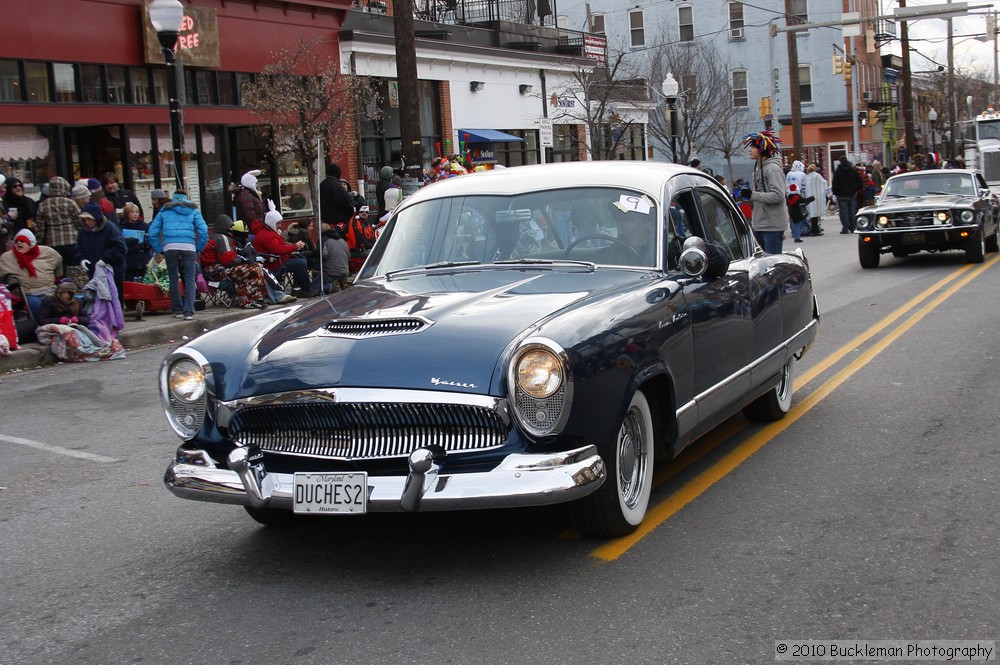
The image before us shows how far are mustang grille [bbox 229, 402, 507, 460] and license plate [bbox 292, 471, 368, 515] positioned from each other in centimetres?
13

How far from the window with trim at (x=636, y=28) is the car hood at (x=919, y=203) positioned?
43.4m

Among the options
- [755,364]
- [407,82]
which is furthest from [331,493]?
[407,82]

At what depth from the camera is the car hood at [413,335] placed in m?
4.65

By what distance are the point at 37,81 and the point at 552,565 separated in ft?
58.8

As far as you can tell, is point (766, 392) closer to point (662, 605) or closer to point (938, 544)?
point (938, 544)

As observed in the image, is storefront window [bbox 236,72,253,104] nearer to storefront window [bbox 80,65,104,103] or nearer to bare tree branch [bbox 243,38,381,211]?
bare tree branch [bbox 243,38,381,211]

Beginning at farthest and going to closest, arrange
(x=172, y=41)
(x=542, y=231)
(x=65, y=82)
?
(x=65, y=82) < (x=172, y=41) < (x=542, y=231)

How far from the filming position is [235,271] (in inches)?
643

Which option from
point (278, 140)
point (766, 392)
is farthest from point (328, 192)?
point (766, 392)

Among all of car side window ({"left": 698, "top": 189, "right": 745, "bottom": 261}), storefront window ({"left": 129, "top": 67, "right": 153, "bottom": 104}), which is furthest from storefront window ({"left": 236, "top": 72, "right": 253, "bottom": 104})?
car side window ({"left": 698, "top": 189, "right": 745, "bottom": 261})

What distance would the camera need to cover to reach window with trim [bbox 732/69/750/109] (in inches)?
2375

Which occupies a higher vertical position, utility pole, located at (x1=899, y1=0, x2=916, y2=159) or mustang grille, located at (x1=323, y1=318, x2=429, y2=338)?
utility pole, located at (x1=899, y1=0, x2=916, y2=159)

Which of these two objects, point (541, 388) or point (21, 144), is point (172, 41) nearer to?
point (21, 144)

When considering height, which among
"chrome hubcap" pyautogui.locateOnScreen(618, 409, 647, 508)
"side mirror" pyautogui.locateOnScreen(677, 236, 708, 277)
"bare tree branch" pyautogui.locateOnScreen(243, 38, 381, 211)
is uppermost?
"bare tree branch" pyautogui.locateOnScreen(243, 38, 381, 211)
